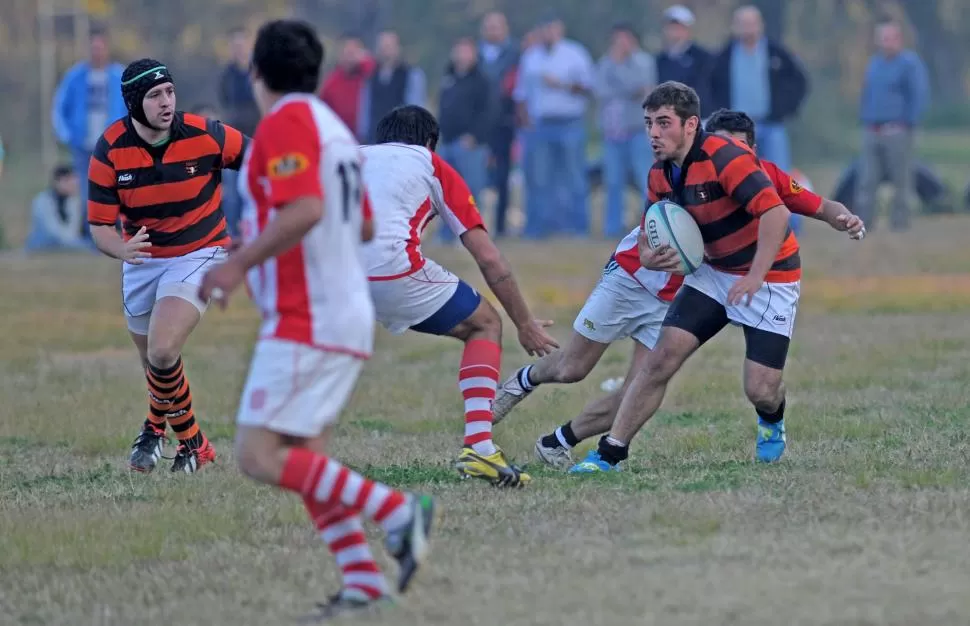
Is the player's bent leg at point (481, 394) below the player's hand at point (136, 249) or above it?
below

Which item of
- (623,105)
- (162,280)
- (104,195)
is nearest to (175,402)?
(162,280)

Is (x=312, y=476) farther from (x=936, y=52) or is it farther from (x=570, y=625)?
(x=936, y=52)

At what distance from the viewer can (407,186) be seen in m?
6.75

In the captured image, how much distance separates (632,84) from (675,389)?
31.0 ft

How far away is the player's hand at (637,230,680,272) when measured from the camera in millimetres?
6925

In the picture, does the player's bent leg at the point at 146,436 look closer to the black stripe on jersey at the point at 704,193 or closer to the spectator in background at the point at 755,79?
the black stripe on jersey at the point at 704,193

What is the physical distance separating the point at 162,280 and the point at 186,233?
Result: 0.82ft

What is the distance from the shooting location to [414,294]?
6.88 m

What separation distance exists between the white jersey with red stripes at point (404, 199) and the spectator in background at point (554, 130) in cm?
1230

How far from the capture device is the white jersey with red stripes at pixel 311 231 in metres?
4.84

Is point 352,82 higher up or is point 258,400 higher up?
Answer: point 352,82

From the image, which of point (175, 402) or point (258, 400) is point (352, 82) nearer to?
point (175, 402)

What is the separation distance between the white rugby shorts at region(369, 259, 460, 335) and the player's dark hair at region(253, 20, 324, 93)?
6.27ft

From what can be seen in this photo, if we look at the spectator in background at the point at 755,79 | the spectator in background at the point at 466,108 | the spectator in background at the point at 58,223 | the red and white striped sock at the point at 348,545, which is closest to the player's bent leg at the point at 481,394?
the red and white striped sock at the point at 348,545
